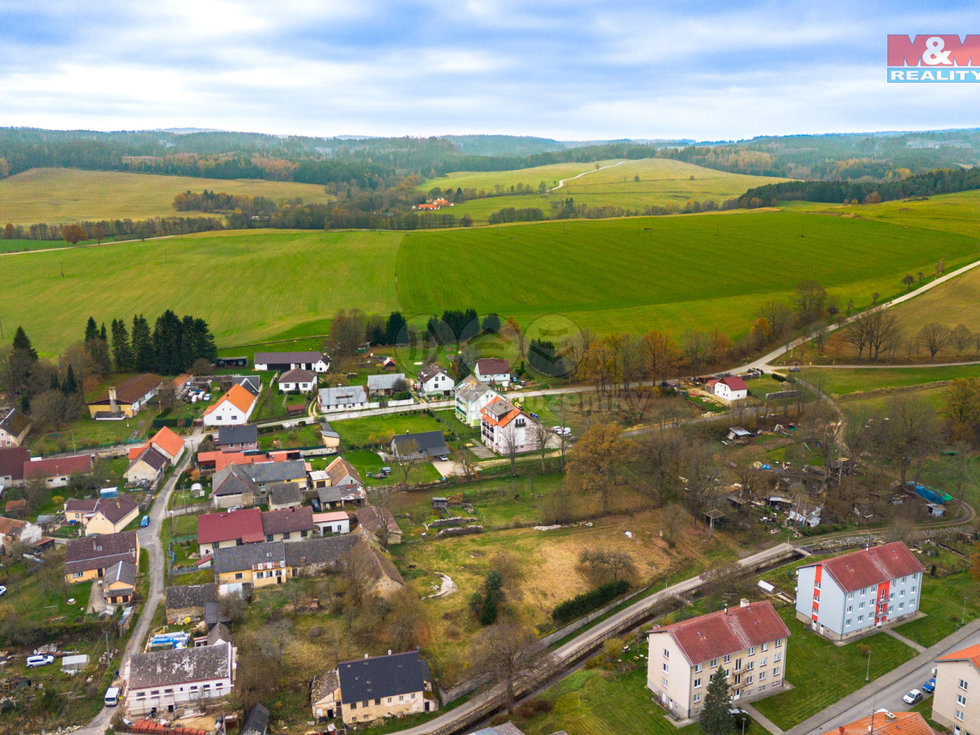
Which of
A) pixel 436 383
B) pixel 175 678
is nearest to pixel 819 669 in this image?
pixel 175 678

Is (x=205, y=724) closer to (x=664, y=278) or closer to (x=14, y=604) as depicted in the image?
(x=14, y=604)

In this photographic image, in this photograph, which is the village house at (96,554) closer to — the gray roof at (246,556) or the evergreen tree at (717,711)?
the gray roof at (246,556)

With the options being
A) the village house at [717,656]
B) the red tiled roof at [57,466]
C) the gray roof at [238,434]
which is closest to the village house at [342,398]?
the gray roof at [238,434]

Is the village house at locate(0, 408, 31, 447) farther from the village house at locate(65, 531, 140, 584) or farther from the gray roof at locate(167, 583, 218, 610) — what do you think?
the gray roof at locate(167, 583, 218, 610)

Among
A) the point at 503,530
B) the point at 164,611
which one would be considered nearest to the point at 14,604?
the point at 164,611

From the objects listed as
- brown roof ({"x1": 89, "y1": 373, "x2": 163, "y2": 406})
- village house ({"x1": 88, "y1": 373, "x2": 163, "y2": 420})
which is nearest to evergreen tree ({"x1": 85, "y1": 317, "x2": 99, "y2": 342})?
Result: brown roof ({"x1": 89, "y1": 373, "x2": 163, "y2": 406})

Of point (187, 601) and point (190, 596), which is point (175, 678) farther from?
point (190, 596)
